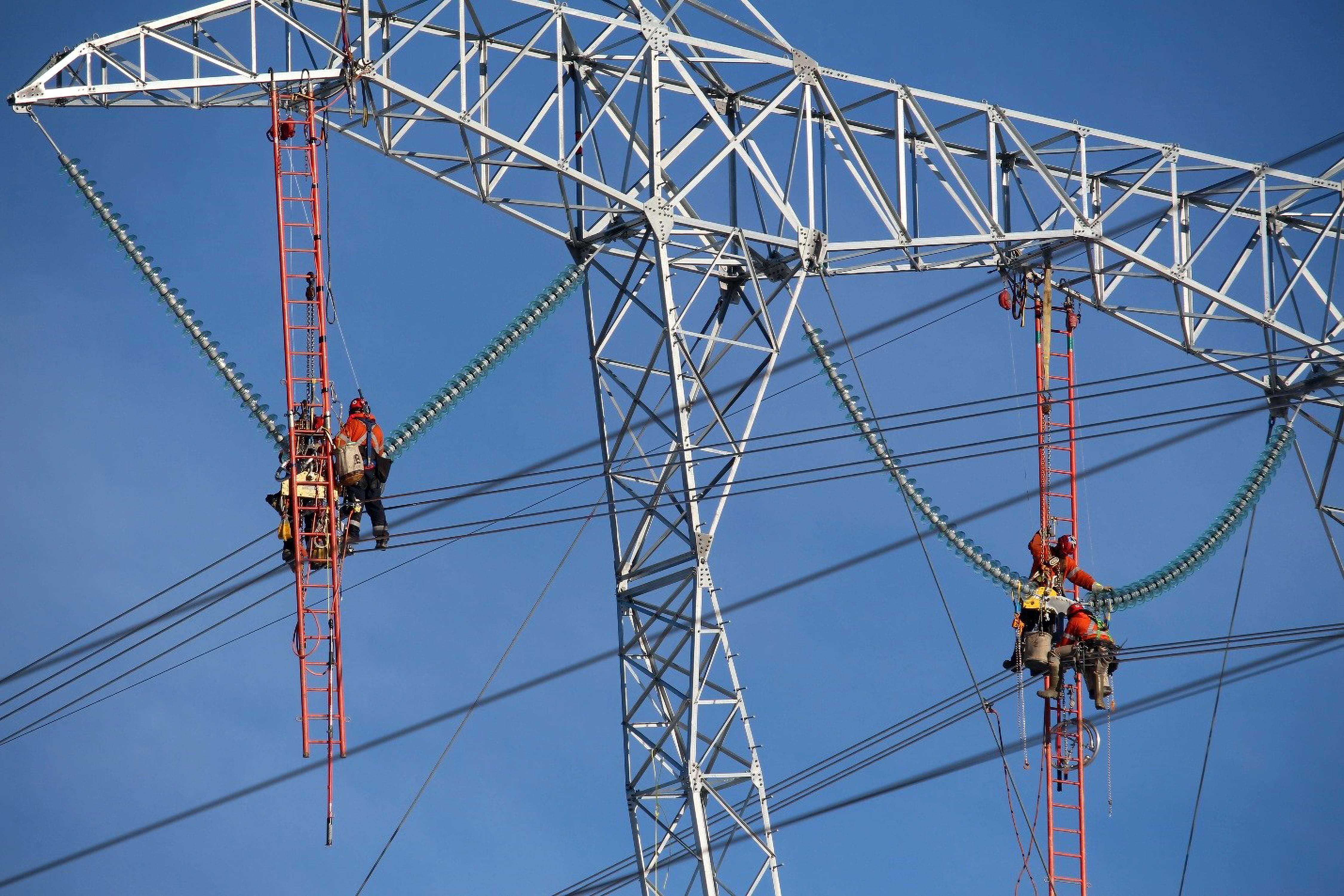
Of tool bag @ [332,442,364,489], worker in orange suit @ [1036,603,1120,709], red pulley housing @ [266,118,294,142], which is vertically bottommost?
worker in orange suit @ [1036,603,1120,709]

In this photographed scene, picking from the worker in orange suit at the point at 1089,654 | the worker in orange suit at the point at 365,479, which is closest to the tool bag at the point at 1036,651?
the worker in orange suit at the point at 1089,654

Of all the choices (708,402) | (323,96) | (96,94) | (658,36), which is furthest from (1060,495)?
(96,94)

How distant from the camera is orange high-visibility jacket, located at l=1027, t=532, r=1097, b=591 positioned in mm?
28766

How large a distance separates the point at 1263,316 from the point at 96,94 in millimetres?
13356

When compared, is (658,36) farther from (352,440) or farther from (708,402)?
(352,440)

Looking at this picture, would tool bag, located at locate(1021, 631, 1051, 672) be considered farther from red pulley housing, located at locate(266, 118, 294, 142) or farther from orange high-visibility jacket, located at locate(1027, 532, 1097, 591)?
red pulley housing, located at locate(266, 118, 294, 142)

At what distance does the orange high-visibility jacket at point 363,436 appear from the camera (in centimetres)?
2672

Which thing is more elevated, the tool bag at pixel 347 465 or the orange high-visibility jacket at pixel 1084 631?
the tool bag at pixel 347 465

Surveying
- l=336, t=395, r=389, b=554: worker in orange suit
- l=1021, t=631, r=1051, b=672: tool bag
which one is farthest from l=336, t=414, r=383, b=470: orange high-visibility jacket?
l=1021, t=631, r=1051, b=672: tool bag

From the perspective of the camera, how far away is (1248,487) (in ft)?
101

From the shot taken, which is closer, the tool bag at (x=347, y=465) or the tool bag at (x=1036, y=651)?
the tool bag at (x=347, y=465)

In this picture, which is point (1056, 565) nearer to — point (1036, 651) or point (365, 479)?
point (1036, 651)

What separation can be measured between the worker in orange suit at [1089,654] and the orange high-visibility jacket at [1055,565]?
0.57 m

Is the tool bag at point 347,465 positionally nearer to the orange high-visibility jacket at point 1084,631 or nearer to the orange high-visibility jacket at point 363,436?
the orange high-visibility jacket at point 363,436
